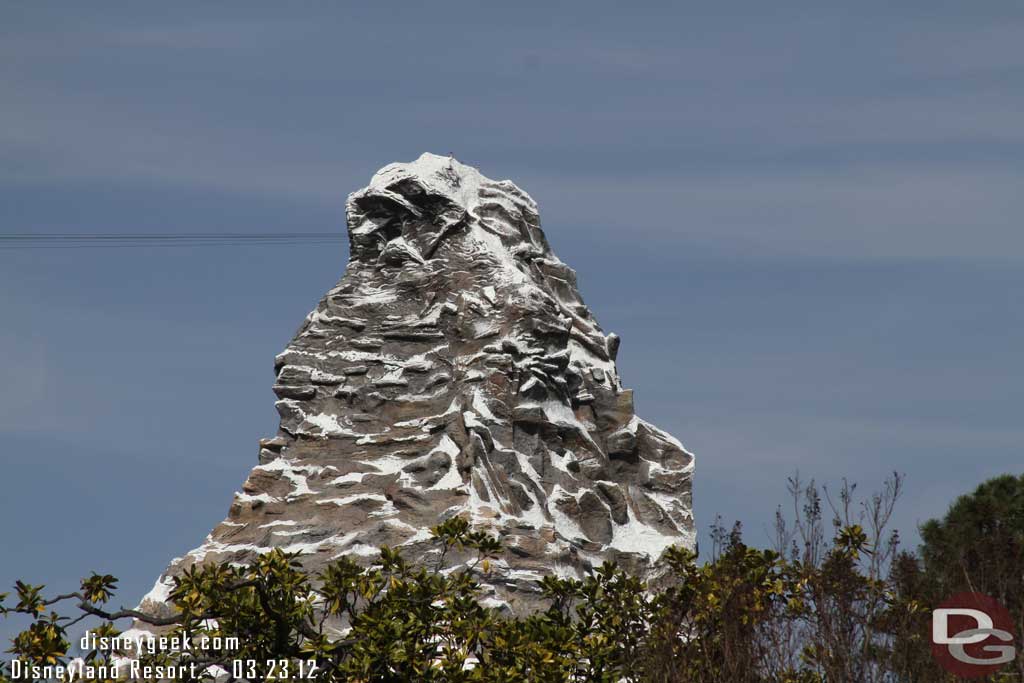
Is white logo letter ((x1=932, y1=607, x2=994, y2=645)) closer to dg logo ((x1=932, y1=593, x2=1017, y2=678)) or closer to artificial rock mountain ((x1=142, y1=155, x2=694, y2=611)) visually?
dg logo ((x1=932, y1=593, x2=1017, y2=678))

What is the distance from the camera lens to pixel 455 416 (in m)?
42.8

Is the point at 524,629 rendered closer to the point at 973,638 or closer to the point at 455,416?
the point at 973,638

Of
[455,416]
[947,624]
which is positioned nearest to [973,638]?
[947,624]

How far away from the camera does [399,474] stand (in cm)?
4194

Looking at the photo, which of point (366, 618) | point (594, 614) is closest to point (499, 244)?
point (594, 614)

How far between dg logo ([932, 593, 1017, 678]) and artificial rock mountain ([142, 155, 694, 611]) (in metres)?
14.3

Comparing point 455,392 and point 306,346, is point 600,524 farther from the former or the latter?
→ point 306,346

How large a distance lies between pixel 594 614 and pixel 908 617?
5.80 meters

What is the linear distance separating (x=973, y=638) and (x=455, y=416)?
1909 centimetres

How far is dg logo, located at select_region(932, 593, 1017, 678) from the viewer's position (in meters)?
25.6

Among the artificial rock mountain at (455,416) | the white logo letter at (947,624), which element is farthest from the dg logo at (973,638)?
the artificial rock mountain at (455,416)

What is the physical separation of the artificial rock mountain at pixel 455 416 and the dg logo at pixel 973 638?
14298mm

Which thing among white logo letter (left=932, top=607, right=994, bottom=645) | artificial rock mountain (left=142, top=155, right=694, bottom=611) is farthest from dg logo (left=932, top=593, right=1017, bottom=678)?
artificial rock mountain (left=142, top=155, right=694, bottom=611)

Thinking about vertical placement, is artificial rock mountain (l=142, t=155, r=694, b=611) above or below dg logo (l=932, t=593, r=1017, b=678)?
above
